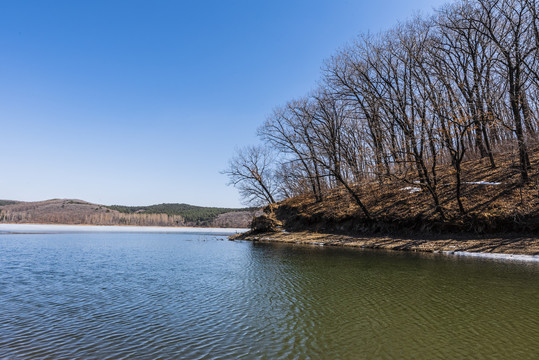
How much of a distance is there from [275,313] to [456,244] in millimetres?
14887

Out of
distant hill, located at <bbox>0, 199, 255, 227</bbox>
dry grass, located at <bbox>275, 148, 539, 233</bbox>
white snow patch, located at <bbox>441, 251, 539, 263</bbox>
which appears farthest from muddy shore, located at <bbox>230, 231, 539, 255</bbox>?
distant hill, located at <bbox>0, 199, 255, 227</bbox>

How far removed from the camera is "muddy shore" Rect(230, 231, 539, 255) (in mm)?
14930

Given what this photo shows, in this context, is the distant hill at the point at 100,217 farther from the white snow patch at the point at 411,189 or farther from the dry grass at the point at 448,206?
the white snow patch at the point at 411,189

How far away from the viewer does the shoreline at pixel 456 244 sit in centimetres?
1438

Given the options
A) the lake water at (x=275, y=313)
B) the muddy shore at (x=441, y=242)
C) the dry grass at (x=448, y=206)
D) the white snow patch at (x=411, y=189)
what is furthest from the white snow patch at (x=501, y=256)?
the white snow patch at (x=411, y=189)

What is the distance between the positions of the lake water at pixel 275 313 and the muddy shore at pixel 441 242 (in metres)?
2.98

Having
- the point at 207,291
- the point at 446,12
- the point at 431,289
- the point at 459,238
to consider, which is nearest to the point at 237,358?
the point at 207,291

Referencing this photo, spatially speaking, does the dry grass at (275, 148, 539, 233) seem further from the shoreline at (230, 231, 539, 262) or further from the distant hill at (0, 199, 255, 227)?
the distant hill at (0, 199, 255, 227)

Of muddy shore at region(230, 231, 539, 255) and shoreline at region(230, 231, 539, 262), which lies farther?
muddy shore at region(230, 231, 539, 255)

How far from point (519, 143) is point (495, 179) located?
3.49m

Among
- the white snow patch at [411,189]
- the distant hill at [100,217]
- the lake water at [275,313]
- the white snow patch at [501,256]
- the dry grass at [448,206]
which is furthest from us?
the distant hill at [100,217]

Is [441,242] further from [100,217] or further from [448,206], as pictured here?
[100,217]

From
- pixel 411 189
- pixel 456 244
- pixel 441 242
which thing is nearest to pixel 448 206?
pixel 441 242

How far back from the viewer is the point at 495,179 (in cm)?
2102
